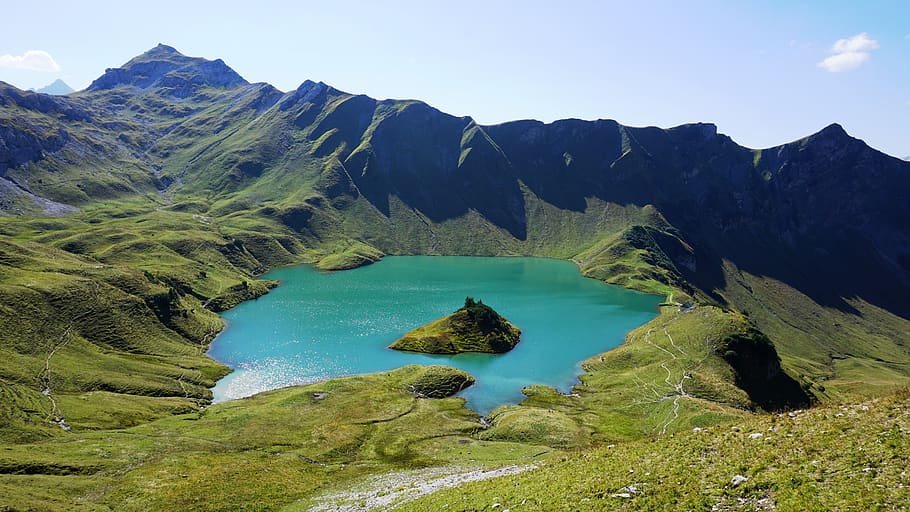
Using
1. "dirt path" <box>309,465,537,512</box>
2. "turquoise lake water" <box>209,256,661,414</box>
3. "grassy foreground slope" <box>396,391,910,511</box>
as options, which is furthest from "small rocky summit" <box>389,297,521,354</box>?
"grassy foreground slope" <box>396,391,910,511</box>

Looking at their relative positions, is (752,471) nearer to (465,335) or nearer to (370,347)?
(465,335)

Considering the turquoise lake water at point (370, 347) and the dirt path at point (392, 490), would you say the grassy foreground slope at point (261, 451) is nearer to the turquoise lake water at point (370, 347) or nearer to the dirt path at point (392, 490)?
the dirt path at point (392, 490)

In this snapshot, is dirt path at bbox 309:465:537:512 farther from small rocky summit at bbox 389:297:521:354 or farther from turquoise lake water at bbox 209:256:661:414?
small rocky summit at bbox 389:297:521:354

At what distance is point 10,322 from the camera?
107 m

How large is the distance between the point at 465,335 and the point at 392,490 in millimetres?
108221

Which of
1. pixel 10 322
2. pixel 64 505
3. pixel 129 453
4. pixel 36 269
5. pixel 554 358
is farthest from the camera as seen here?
pixel 554 358

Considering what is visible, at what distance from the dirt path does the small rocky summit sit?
92880mm

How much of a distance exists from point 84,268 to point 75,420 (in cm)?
8742

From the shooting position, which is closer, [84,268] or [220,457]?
[220,457]

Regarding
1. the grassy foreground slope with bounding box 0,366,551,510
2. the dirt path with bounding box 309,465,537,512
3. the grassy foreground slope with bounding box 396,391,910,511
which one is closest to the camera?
the grassy foreground slope with bounding box 396,391,910,511

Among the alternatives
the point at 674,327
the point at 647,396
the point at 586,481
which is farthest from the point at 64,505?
the point at 674,327

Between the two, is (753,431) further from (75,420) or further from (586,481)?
(75,420)

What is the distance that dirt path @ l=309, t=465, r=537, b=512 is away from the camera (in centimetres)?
4303

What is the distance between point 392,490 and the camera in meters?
48.0
